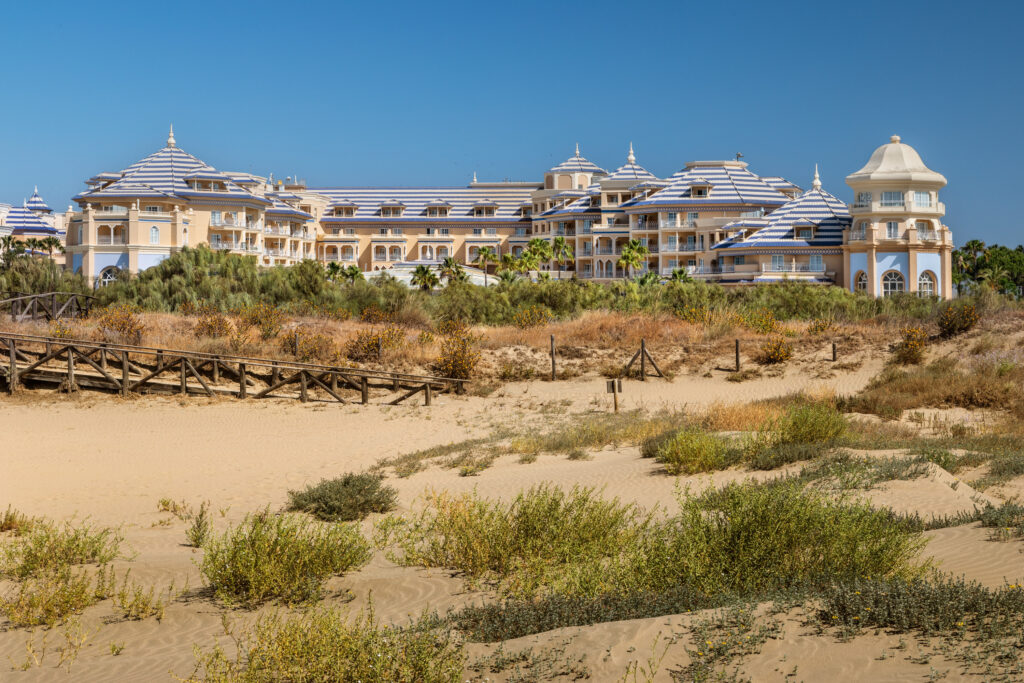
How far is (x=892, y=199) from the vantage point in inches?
2291

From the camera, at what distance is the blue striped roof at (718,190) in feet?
252

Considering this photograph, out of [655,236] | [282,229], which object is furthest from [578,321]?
[282,229]

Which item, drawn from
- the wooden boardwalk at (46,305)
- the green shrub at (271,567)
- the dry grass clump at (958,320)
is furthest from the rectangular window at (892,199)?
the green shrub at (271,567)

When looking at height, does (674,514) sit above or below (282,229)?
below

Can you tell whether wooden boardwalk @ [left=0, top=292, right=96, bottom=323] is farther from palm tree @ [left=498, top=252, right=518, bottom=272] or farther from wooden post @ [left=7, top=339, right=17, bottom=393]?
palm tree @ [left=498, top=252, right=518, bottom=272]

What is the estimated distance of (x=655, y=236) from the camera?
8012cm

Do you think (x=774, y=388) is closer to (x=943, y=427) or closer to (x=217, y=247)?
(x=943, y=427)

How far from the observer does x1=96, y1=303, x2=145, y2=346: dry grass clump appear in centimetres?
2905

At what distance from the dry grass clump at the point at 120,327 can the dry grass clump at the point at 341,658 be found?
24869 mm

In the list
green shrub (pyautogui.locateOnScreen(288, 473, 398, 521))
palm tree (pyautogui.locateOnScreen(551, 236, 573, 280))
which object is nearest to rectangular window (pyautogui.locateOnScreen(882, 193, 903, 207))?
palm tree (pyautogui.locateOnScreen(551, 236, 573, 280))

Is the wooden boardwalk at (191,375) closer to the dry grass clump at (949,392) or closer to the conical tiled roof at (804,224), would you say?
the dry grass clump at (949,392)

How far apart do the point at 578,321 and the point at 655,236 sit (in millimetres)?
49361

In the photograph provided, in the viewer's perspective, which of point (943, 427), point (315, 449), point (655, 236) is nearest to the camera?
point (943, 427)

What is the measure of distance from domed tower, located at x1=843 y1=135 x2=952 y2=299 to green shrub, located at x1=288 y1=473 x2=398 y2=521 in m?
50.7
